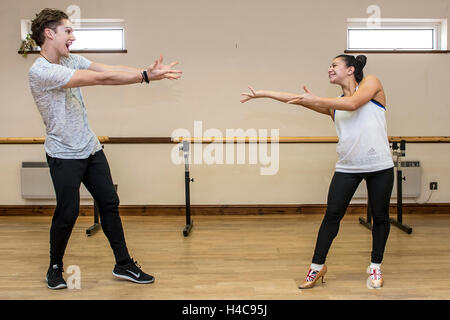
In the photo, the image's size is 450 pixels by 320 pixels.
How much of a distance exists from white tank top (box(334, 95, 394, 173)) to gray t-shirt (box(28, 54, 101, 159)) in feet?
4.94

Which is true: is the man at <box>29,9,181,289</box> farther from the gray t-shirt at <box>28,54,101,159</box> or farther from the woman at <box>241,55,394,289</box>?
the woman at <box>241,55,394,289</box>

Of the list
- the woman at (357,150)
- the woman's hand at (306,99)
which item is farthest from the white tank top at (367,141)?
the woman's hand at (306,99)

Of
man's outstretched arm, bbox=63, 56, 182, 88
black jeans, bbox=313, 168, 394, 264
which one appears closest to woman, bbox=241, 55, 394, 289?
black jeans, bbox=313, 168, 394, 264

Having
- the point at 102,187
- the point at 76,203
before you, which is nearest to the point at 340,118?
the point at 102,187

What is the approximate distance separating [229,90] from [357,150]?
2344 mm

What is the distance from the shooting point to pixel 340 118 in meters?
2.35

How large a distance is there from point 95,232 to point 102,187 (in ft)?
4.89

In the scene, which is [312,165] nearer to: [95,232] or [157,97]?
[157,97]

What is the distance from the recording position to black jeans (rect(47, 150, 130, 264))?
2.29 metres

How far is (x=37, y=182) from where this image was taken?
4.36 meters

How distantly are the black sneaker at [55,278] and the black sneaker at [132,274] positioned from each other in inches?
12.7

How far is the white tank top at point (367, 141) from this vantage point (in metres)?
2.25

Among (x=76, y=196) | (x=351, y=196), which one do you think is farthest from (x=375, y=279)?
(x=76, y=196)

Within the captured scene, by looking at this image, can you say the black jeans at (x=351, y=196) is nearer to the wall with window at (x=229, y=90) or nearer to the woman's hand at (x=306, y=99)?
the woman's hand at (x=306, y=99)
